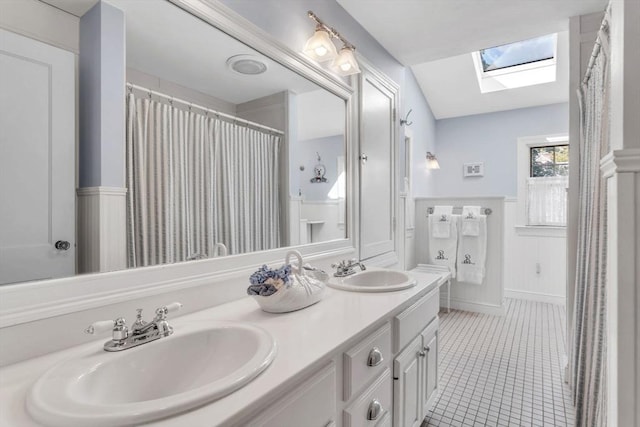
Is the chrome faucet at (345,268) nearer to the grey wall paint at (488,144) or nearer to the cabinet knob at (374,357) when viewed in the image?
the cabinet knob at (374,357)

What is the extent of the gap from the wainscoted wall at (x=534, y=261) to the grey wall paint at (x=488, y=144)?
43 centimetres

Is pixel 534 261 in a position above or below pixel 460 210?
below

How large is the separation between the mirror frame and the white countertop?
0.09 metres

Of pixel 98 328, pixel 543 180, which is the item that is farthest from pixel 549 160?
pixel 98 328

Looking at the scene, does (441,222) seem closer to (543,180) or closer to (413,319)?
(543,180)

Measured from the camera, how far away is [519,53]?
3916 millimetres

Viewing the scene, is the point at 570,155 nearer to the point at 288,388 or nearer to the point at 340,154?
the point at 340,154

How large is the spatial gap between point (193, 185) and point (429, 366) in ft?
4.67

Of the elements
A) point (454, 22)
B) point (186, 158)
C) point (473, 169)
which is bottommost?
point (186, 158)

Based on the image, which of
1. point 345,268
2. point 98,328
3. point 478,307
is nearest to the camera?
point 98,328

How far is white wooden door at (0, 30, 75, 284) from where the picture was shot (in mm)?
Result: 774

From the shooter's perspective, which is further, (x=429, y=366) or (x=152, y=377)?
(x=429, y=366)

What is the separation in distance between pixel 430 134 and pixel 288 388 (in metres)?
4.50

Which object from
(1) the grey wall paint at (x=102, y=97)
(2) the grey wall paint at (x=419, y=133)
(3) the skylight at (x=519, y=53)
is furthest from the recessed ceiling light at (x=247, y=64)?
(3) the skylight at (x=519, y=53)
